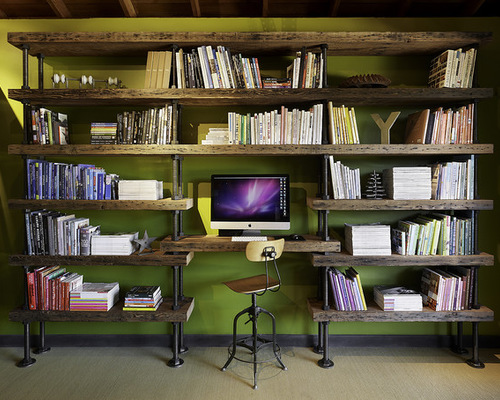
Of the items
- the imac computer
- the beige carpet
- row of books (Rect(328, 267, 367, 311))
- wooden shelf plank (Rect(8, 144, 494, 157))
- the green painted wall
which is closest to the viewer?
the beige carpet

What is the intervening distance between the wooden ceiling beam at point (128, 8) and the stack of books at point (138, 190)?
1.47 meters

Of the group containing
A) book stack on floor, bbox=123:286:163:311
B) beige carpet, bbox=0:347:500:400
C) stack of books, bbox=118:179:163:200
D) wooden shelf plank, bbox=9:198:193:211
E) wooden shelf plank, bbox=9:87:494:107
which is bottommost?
beige carpet, bbox=0:347:500:400

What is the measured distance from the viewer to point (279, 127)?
2861 mm

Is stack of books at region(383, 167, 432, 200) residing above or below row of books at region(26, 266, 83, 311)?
above

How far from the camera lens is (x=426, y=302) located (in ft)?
9.82

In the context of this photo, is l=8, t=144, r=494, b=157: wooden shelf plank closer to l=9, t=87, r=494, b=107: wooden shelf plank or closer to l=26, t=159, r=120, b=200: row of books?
l=26, t=159, r=120, b=200: row of books

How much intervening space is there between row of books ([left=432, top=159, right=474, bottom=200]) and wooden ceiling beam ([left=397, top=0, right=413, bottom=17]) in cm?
136

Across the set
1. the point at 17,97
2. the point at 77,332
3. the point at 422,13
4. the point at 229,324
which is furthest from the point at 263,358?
the point at 422,13

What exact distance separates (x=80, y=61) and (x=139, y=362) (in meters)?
2.59

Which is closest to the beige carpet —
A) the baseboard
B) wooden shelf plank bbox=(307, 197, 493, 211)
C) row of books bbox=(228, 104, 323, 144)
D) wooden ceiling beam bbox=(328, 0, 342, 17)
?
the baseboard

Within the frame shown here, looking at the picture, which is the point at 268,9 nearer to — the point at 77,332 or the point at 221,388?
the point at 221,388

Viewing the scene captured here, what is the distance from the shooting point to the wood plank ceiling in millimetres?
3119

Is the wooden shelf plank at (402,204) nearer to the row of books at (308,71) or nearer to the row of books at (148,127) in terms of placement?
the row of books at (308,71)

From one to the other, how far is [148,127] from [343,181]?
1587 millimetres
